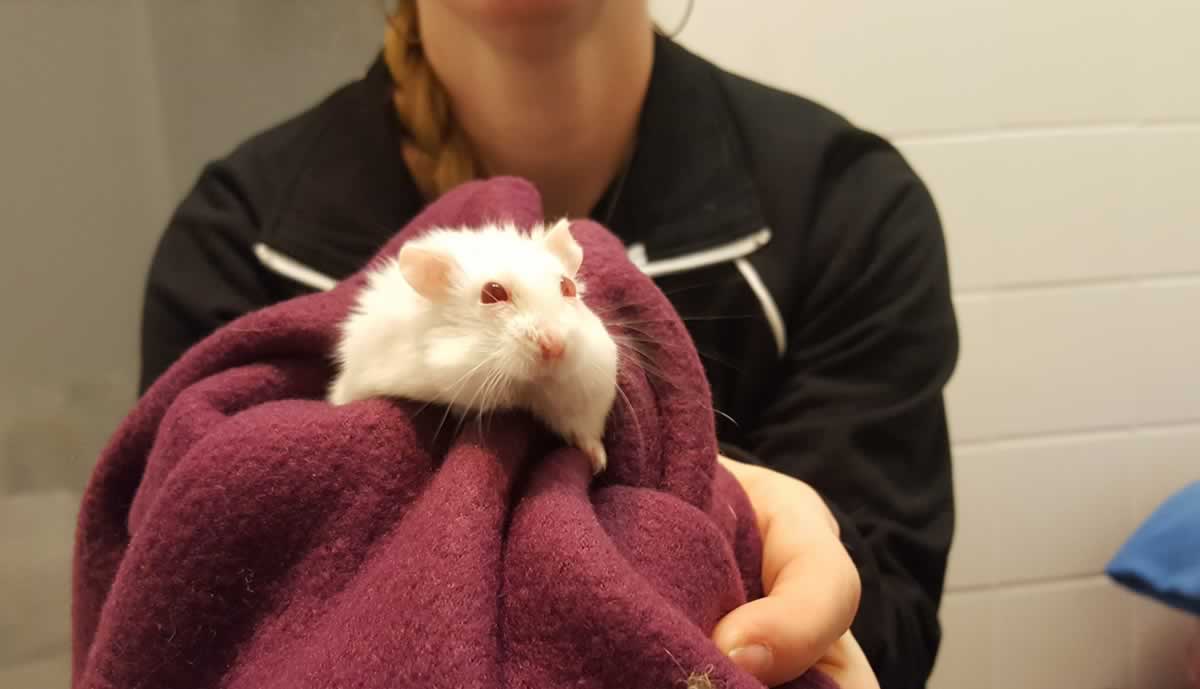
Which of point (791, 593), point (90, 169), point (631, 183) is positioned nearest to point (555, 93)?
point (631, 183)

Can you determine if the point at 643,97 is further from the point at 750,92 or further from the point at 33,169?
the point at 33,169

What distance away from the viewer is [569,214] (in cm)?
75

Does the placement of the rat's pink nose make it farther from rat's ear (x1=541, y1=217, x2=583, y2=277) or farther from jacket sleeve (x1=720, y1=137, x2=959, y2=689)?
jacket sleeve (x1=720, y1=137, x2=959, y2=689)

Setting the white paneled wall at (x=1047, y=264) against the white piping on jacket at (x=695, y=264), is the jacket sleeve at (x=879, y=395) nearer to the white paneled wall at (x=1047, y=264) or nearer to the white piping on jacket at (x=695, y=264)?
the white piping on jacket at (x=695, y=264)

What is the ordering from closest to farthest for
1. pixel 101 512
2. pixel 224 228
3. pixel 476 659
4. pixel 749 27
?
pixel 476 659 → pixel 101 512 → pixel 224 228 → pixel 749 27

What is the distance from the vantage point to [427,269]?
0.36 meters

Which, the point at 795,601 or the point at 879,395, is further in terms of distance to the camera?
the point at 879,395

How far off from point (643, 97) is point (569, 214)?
0.12 metres

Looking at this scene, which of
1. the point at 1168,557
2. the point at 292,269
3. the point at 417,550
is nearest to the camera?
the point at 417,550

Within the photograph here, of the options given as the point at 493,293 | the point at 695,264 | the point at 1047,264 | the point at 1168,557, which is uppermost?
the point at 493,293

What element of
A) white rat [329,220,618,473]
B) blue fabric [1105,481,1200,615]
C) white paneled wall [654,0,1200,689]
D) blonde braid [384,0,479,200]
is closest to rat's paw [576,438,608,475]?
white rat [329,220,618,473]

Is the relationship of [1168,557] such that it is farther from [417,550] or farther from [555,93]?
[417,550]

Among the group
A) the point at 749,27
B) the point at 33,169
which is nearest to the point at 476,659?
the point at 749,27

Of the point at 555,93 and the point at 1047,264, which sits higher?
the point at 555,93
